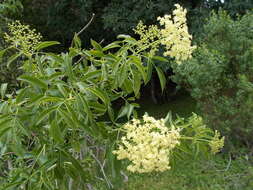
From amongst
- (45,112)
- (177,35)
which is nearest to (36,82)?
(45,112)

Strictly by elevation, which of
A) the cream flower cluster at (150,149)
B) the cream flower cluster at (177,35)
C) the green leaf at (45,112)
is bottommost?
the cream flower cluster at (150,149)

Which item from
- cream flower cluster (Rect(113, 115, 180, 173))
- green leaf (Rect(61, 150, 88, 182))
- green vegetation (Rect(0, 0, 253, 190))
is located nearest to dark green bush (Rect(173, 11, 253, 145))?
green vegetation (Rect(0, 0, 253, 190))

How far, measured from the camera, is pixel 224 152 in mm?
4543

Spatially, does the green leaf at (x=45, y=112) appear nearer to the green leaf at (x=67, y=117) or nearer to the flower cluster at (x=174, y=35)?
the green leaf at (x=67, y=117)

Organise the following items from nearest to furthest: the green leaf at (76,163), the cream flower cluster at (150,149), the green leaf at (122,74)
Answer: the cream flower cluster at (150,149) < the green leaf at (122,74) < the green leaf at (76,163)

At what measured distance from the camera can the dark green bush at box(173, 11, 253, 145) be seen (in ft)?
13.3

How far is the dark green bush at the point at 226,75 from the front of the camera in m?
4.05

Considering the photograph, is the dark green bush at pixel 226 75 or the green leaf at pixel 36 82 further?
the dark green bush at pixel 226 75

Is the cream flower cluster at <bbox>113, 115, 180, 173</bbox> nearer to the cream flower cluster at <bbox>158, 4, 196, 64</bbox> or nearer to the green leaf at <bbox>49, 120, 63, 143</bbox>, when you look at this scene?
the green leaf at <bbox>49, 120, 63, 143</bbox>

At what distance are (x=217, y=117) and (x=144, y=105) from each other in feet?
15.4

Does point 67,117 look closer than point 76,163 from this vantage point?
Yes

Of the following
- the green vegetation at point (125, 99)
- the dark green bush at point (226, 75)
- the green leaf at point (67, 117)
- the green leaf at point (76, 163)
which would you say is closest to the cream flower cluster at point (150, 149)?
the green vegetation at point (125, 99)

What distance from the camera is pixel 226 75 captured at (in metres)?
4.27

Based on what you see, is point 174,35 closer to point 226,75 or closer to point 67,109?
point 67,109
